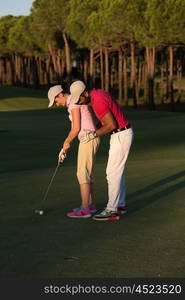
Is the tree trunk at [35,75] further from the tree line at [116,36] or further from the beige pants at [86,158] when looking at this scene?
the beige pants at [86,158]

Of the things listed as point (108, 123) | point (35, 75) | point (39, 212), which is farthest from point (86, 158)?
point (35, 75)

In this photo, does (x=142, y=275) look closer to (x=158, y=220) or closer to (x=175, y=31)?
(x=158, y=220)

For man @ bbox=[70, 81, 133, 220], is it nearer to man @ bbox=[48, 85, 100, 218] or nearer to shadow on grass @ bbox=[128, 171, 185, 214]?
man @ bbox=[48, 85, 100, 218]

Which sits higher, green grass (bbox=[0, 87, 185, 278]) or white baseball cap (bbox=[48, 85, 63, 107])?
white baseball cap (bbox=[48, 85, 63, 107])

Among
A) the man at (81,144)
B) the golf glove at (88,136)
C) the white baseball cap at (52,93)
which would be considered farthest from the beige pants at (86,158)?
the white baseball cap at (52,93)

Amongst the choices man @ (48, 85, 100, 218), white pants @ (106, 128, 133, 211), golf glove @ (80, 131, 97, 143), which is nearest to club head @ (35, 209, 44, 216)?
man @ (48, 85, 100, 218)

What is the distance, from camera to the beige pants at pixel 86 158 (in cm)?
1007

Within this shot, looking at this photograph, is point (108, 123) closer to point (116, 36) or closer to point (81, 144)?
point (81, 144)

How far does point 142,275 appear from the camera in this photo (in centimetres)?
705

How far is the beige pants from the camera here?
10070 millimetres

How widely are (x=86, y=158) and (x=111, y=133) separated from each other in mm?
576

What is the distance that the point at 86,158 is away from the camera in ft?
33.2

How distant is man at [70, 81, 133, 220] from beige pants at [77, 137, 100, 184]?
0.14 meters

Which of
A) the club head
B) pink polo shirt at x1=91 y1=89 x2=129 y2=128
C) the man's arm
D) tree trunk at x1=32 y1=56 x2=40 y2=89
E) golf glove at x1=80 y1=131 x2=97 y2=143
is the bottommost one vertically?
tree trunk at x1=32 y1=56 x2=40 y2=89
